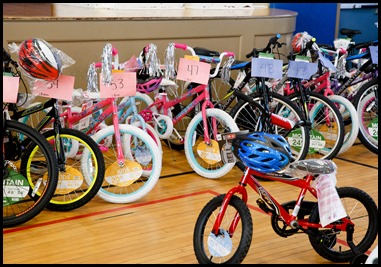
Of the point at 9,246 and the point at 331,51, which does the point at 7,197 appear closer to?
the point at 9,246

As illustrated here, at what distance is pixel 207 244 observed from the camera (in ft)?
11.8

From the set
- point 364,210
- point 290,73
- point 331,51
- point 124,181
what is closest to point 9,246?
point 124,181

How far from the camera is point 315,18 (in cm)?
825

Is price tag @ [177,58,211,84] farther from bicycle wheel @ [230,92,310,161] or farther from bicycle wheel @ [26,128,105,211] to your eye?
bicycle wheel @ [26,128,105,211]

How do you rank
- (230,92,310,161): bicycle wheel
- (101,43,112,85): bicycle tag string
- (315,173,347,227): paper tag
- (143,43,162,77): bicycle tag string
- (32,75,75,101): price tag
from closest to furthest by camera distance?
1. (315,173,347,227): paper tag
2. (32,75,75,101): price tag
3. (101,43,112,85): bicycle tag string
4. (143,43,162,77): bicycle tag string
5. (230,92,310,161): bicycle wheel

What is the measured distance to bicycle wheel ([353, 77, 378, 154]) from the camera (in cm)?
610

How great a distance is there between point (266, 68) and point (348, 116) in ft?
3.75

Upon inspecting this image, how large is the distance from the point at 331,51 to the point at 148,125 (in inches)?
76.2

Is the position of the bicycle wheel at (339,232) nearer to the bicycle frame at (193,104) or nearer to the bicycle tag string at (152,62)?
the bicycle frame at (193,104)

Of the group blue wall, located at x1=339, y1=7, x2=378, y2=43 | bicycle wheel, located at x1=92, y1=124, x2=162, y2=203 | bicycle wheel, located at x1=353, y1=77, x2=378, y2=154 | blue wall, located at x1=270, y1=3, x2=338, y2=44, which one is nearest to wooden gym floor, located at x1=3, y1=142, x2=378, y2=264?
bicycle wheel, located at x1=92, y1=124, x2=162, y2=203

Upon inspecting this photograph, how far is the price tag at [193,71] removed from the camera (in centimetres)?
518

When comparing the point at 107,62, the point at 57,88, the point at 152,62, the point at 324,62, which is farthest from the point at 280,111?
the point at 57,88

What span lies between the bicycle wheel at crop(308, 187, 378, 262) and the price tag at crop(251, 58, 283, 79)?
167cm

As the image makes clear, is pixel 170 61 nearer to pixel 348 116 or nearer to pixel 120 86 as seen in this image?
pixel 120 86
